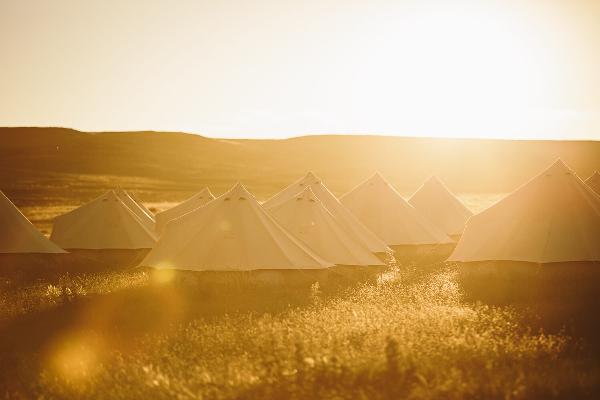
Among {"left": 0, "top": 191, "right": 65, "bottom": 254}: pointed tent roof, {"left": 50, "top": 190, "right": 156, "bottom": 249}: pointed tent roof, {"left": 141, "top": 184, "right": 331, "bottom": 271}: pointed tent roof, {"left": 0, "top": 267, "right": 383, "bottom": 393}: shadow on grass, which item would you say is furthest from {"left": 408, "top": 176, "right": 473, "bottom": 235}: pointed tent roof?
{"left": 0, "top": 191, "right": 65, "bottom": 254}: pointed tent roof

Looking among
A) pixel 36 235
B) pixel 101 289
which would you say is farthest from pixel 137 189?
pixel 101 289

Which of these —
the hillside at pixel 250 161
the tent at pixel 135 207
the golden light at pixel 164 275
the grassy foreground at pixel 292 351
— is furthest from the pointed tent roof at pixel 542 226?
the hillside at pixel 250 161

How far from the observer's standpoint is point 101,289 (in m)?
16.8

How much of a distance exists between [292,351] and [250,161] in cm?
9305

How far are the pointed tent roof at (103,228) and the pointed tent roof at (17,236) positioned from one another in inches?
163

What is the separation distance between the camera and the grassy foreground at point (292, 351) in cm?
784

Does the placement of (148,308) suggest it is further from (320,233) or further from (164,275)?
(320,233)

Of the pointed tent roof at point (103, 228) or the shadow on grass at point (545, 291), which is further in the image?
the pointed tent roof at point (103, 228)

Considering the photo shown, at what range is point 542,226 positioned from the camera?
17250 mm

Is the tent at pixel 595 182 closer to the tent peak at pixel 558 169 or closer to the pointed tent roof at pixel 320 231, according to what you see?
the tent peak at pixel 558 169

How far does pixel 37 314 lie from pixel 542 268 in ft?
40.7

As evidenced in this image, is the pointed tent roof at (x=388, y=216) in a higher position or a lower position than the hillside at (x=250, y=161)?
lower

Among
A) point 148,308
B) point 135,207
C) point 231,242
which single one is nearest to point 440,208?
point 135,207

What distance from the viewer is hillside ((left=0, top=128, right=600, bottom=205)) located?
3002 inches
